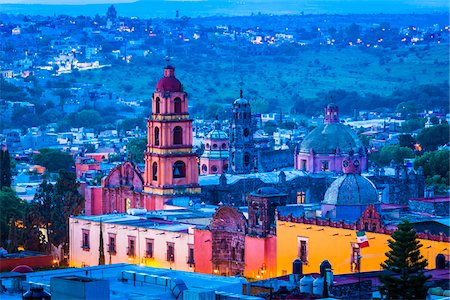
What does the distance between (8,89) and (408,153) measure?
80681 millimetres

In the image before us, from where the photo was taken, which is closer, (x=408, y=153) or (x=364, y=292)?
(x=364, y=292)

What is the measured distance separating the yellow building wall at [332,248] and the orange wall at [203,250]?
2.96 m

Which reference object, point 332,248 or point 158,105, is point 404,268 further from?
point 158,105

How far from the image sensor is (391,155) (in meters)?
111

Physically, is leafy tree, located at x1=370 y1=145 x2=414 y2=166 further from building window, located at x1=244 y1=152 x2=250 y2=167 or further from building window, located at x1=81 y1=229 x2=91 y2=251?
building window, located at x1=81 y1=229 x2=91 y2=251

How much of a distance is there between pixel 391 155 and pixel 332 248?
62.4 m

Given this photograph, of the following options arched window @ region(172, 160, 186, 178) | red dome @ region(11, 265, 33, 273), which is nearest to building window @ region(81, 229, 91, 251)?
arched window @ region(172, 160, 186, 178)

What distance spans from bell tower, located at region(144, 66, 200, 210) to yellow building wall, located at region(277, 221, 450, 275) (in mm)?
17900

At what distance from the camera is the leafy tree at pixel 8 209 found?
66.5 meters

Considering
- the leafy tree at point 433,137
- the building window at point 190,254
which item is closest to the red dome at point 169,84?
the building window at point 190,254

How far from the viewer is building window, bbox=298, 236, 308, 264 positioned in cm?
5016

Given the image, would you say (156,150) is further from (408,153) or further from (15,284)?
(408,153)

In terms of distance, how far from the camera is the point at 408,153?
11144 cm

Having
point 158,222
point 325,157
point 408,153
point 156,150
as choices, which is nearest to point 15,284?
point 158,222
